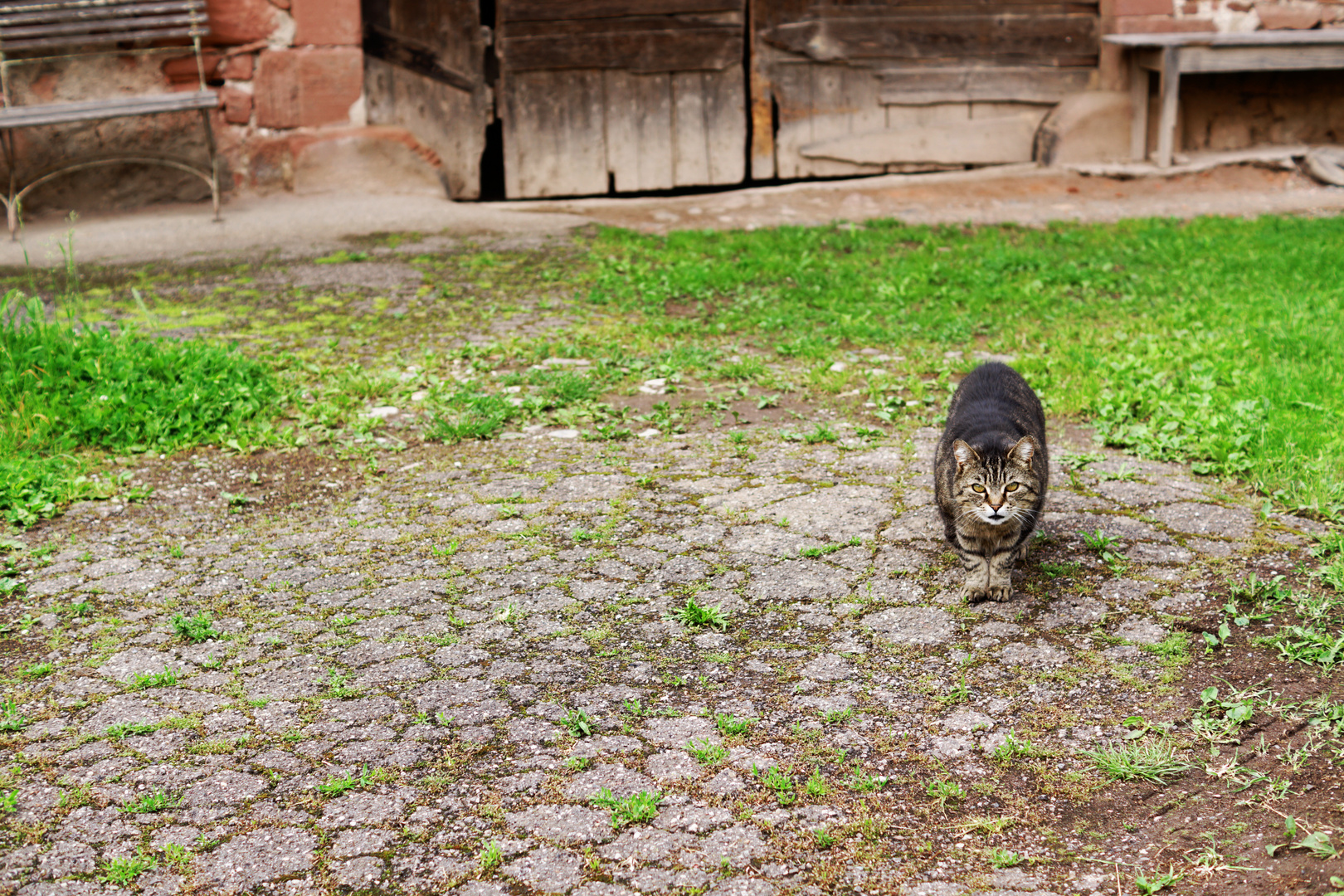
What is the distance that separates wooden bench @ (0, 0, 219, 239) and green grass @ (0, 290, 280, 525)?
321 centimetres

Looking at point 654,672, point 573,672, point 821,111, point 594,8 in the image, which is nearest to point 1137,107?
point 821,111

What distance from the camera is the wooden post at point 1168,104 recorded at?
28.3 ft

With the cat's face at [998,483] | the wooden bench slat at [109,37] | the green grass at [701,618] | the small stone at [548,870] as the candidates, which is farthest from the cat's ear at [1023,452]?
the wooden bench slat at [109,37]

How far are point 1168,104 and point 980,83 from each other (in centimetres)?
146

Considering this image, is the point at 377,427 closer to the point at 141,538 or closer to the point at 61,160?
the point at 141,538

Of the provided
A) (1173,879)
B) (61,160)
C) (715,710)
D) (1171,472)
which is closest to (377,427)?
(715,710)

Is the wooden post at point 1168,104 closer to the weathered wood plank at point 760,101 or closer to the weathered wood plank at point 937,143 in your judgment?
the weathered wood plank at point 937,143

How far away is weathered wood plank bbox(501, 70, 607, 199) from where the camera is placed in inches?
361

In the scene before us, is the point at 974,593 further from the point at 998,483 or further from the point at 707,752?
the point at 707,752

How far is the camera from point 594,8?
9000 millimetres

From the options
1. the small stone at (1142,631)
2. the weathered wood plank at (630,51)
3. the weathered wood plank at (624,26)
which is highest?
the weathered wood plank at (624,26)

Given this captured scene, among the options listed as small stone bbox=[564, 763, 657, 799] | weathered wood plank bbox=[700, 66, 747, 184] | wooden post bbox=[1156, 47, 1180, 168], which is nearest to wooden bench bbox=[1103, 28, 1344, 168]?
wooden post bbox=[1156, 47, 1180, 168]

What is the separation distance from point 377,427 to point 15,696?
2094 millimetres

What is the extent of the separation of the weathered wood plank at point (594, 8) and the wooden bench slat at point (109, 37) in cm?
229
